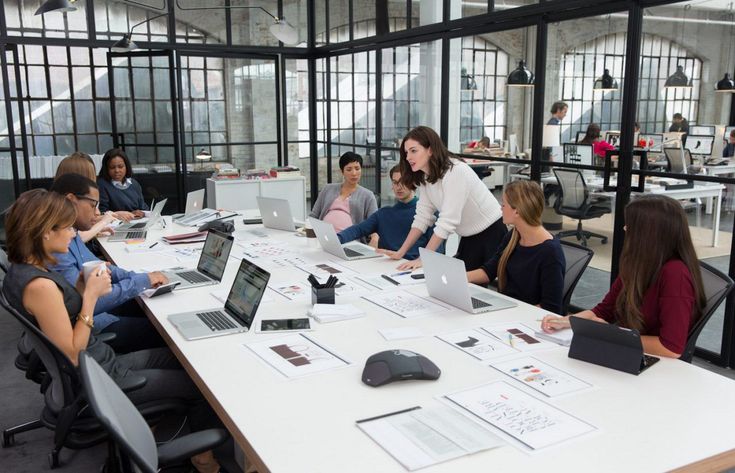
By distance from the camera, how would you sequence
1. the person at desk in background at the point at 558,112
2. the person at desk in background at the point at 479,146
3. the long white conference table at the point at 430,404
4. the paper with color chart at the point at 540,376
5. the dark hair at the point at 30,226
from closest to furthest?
the long white conference table at the point at 430,404 → the paper with color chart at the point at 540,376 → the dark hair at the point at 30,226 → the person at desk in background at the point at 558,112 → the person at desk in background at the point at 479,146

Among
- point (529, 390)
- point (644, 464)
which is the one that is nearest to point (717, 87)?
point (529, 390)

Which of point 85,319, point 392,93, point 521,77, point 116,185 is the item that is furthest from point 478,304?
point 392,93

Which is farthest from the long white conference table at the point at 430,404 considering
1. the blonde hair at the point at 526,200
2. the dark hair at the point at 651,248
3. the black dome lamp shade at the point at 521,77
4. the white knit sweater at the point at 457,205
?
the black dome lamp shade at the point at 521,77

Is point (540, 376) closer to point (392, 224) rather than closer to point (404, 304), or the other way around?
point (404, 304)

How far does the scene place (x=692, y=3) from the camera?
161 inches

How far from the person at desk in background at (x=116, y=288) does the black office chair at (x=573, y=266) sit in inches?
81.0

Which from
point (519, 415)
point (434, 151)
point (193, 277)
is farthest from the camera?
point (434, 151)

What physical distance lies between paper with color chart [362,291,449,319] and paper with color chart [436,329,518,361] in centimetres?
29

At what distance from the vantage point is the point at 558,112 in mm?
5207

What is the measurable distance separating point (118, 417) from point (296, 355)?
0.95 metres

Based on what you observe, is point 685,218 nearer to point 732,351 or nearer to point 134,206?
point 732,351

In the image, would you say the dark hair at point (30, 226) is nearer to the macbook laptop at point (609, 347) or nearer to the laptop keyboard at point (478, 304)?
the laptop keyboard at point (478, 304)

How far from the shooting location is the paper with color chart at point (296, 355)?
89.0 inches

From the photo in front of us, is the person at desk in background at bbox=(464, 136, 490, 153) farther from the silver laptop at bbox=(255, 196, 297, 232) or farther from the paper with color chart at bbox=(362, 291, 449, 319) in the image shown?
the paper with color chart at bbox=(362, 291, 449, 319)
